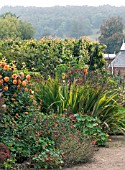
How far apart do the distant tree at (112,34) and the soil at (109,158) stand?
75.3 m

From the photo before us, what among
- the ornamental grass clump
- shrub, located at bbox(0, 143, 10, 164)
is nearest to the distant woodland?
the ornamental grass clump

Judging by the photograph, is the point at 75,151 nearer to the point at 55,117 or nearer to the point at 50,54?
the point at 55,117

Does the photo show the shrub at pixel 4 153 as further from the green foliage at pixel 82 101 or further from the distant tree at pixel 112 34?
the distant tree at pixel 112 34

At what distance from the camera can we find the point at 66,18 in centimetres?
12519

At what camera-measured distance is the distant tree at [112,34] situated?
274 feet

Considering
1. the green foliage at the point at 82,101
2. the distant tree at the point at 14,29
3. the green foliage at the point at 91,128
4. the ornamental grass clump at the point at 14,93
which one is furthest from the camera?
the distant tree at the point at 14,29

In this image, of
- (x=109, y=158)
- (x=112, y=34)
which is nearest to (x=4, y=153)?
(x=109, y=158)

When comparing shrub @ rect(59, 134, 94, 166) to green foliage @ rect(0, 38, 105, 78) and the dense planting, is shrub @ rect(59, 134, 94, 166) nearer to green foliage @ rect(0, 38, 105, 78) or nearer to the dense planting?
the dense planting

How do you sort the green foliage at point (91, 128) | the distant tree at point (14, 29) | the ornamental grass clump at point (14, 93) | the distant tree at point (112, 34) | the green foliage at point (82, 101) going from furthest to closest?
the distant tree at point (112, 34) → the distant tree at point (14, 29) → the green foliage at point (82, 101) → the green foliage at point (91, 128) → the ornamental grass clump at point (14, 93)

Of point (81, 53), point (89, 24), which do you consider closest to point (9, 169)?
point (81, 53)

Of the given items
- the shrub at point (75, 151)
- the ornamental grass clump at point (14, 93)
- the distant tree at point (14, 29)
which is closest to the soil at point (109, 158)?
the shrub at point (75, 151)

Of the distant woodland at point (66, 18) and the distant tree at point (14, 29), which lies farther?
the distant woodland at point (66, 18)

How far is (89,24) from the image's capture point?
400 ft

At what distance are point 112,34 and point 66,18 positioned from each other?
41069mm
